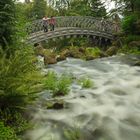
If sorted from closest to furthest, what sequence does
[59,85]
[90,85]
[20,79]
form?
[20,79], [59,85], [90,85]

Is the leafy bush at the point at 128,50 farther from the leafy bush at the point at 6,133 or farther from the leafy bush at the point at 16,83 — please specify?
the leafy bush at the point at 6,133

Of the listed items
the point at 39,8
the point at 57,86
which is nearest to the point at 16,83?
the point at 57,86

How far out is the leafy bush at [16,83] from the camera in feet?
29.4

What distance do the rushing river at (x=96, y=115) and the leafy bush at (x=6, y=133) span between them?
1.57ft

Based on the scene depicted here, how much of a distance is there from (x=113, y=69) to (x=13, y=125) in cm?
987

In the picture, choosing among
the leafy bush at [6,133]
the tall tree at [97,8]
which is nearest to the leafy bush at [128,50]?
the tall tree at [97,8]

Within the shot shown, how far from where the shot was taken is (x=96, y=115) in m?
9.57

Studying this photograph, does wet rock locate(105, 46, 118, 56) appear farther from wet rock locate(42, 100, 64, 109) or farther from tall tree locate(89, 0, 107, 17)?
wet rock locate(42, 100, 64, 109)

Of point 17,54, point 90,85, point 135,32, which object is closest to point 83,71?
point 90,85

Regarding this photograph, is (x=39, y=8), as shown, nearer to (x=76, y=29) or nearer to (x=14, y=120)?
(x=76, y=29)

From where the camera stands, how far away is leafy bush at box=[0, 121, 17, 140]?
25.1ft

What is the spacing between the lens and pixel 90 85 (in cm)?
1289

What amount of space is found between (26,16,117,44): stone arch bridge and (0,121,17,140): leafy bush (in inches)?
568

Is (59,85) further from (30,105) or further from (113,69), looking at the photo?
(113,69)
